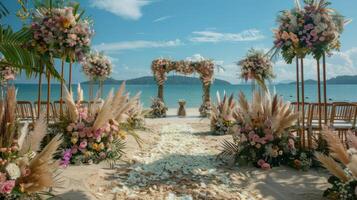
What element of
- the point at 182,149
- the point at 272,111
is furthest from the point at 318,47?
the point at 182,149

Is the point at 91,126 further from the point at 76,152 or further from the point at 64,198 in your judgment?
the point at 64,198

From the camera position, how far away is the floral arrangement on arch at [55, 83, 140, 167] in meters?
4.73

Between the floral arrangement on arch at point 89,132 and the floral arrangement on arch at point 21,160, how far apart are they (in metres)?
1.99

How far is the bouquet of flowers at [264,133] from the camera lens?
4.72 m

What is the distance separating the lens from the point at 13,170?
8.05 ft

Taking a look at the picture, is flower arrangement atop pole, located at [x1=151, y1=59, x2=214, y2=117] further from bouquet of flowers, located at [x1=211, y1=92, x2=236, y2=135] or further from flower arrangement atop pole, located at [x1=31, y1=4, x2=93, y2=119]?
flower arrangement atop pole, located at [x1=31, y1=4, x2=93, y2=119]

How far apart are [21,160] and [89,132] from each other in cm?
226

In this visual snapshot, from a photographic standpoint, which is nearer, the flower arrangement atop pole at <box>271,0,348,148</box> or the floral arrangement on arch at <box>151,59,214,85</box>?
the flower arrangement atop pole at <box>271,0,348,148</box>

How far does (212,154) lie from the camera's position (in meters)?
5.92

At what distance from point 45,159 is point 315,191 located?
2913 mm

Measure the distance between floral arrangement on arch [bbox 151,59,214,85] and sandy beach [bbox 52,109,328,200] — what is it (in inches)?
430

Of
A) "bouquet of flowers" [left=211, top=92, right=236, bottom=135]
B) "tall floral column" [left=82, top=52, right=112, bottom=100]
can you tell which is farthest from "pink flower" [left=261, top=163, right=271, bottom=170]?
"tall floral column" [left=82, top=52, right=112, bottom=100]

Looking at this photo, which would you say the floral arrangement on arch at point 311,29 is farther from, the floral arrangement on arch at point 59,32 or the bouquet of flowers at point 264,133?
the floral arrangement on arch at point 59,32

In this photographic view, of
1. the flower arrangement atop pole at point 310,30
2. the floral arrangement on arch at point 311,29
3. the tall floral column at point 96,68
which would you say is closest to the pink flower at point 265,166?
the flower arrangement atop pole at point 310,30
